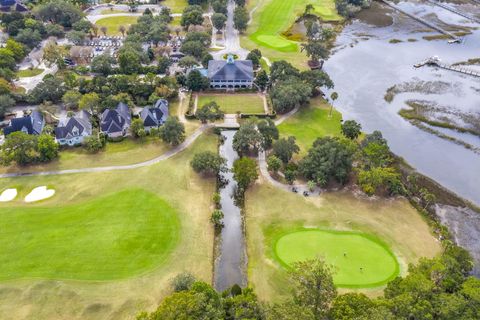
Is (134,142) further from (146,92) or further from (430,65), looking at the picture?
(430,65)

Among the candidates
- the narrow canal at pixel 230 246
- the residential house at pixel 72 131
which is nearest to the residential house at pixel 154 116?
the residential house at pixel 72 131

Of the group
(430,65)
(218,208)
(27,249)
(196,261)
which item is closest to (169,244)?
(196,261)

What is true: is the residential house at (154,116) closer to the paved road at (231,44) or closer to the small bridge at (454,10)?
the paved road at (231,44)

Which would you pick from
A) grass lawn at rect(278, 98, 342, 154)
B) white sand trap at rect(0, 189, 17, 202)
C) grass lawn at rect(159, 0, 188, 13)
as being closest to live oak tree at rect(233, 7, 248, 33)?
grass lawn at rect(159, 0, 188, 13)

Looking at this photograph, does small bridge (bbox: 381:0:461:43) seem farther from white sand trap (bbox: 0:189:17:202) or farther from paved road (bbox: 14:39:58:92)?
white sand trap (bbox: 0:189:17:202)

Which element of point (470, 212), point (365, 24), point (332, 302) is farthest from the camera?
point (365, 24)

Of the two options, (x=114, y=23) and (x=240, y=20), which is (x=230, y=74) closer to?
(x=240, y=20)
